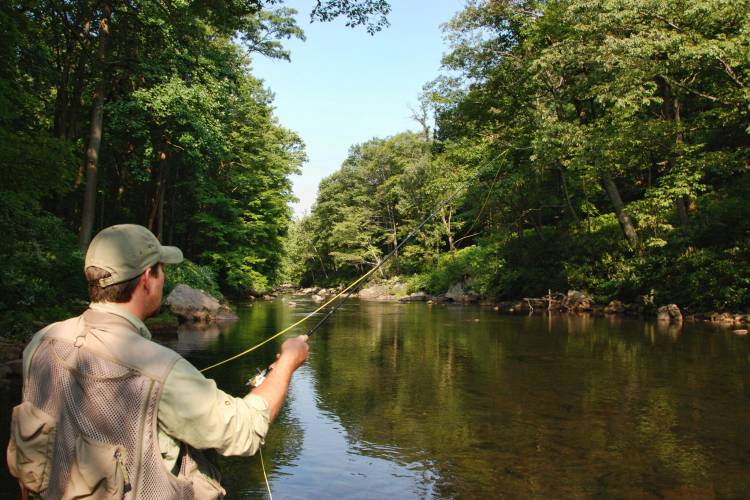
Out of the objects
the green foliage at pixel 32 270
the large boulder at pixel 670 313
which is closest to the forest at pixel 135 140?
the green foliage at pixel 32 270

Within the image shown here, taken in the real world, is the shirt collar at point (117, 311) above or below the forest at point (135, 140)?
below

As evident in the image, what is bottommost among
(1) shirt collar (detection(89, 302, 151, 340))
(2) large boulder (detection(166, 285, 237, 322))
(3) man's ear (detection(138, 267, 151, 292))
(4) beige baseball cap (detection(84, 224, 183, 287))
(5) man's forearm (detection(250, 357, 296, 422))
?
(2) large boulder (detection(166, 285, 237, 322))

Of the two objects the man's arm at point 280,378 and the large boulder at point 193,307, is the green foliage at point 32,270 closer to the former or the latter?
the large boulder at point 193,307

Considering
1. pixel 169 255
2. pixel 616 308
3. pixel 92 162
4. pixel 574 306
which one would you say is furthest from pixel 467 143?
pixel 169 255

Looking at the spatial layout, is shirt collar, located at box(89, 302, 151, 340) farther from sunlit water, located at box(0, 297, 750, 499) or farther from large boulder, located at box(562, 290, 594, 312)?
large boulder, located at box(562, 290, 594, 312)

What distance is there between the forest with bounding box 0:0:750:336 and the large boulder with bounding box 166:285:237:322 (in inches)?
115

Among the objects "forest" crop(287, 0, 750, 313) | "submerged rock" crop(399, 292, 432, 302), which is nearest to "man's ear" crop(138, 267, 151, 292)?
"forest" crop(287, 0, 750, 313)

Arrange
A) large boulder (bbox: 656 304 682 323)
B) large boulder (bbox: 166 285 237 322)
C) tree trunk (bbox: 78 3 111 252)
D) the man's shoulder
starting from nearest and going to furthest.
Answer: the man's shoulder
tree trunk (bbox: 78 3 111 252)
large boulder (bbox: 166 285 237 322)
large boulder (bbox: 656 304 682 323)

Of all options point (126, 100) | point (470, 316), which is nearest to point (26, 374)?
point (126, 100)

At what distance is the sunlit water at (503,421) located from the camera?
514 centimetres

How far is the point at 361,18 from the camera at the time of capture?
10.5 m

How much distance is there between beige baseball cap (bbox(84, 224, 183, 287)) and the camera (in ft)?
6.36

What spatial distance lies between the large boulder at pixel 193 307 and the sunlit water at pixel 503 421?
17.9 feet

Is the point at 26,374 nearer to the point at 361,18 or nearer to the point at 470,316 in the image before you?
the point at 361,18
